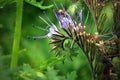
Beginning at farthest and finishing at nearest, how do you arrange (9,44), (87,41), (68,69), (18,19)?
(9,44), (68,69), (18,19), (87,41)

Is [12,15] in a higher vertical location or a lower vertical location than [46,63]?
higher

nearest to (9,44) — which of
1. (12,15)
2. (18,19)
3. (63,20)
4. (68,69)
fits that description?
(12,15)

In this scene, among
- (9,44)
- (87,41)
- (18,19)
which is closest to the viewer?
(87,41)

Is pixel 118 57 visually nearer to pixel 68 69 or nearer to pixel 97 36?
pixel 97 36

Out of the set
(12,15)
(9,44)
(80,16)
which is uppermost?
(12,15)

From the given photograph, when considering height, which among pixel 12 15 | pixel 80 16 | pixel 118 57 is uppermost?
pixel 12 15

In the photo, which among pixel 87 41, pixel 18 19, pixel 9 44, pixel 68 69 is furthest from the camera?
pixel 9 44

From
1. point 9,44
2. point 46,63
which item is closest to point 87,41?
point 46,63

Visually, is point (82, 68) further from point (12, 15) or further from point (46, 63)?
point (46, 63)

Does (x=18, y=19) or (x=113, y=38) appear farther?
(x=18, y=19)
